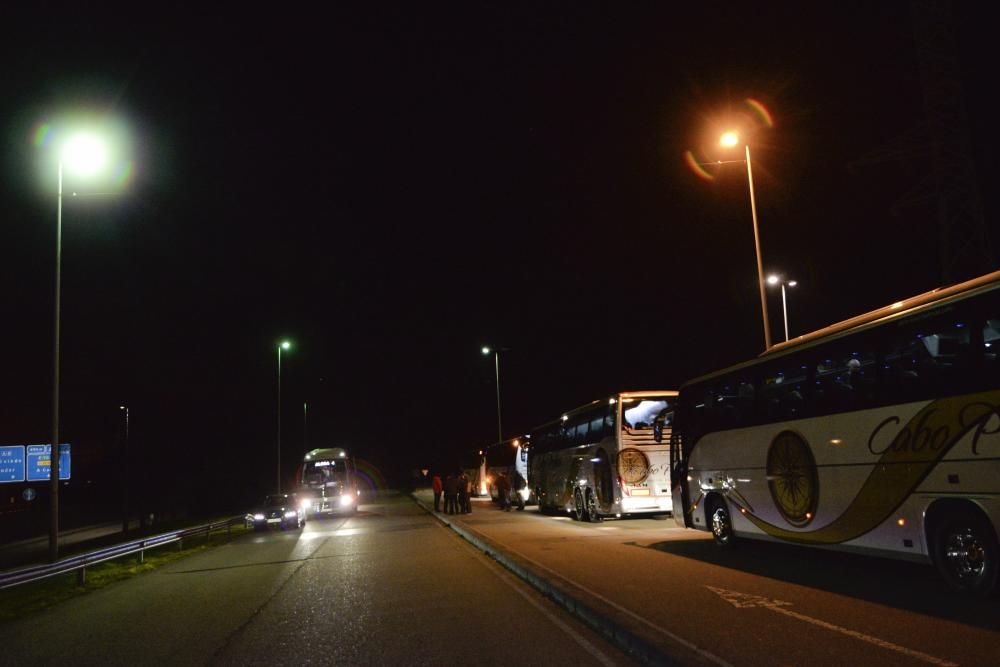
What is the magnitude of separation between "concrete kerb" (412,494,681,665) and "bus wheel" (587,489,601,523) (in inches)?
289

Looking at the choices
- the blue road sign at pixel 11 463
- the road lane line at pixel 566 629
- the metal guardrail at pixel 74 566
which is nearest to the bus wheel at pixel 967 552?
the road lane line at pixel 566 629

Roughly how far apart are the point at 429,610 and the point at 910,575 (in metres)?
6.42

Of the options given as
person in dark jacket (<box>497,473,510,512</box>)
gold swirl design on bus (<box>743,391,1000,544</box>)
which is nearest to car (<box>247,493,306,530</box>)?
person in dark jacket (<box>497,473,510,512</box>)

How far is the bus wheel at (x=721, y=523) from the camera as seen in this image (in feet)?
44.8

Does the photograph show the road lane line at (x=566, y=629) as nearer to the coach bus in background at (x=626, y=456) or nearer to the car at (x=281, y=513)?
the coach bus in background at (x=626, y=456)

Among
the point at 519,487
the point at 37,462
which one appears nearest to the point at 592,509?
the point at 519,487

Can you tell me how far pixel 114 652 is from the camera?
307 inches

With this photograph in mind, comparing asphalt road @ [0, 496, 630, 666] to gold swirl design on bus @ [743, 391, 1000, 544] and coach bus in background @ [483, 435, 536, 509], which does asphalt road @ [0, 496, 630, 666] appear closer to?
gold swirl design on bus @ [743, 391, 1000, 544]

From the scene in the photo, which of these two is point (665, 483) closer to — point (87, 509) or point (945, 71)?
point (945, 71)

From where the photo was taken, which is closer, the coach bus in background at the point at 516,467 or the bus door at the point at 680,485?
the bus door at the point at 680,485

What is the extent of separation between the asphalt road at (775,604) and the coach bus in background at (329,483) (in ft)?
79.2

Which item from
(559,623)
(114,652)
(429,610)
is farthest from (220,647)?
(559,623)

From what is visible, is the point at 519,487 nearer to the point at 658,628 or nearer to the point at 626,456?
the point at 626,456

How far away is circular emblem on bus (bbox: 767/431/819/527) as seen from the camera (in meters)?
10.8
